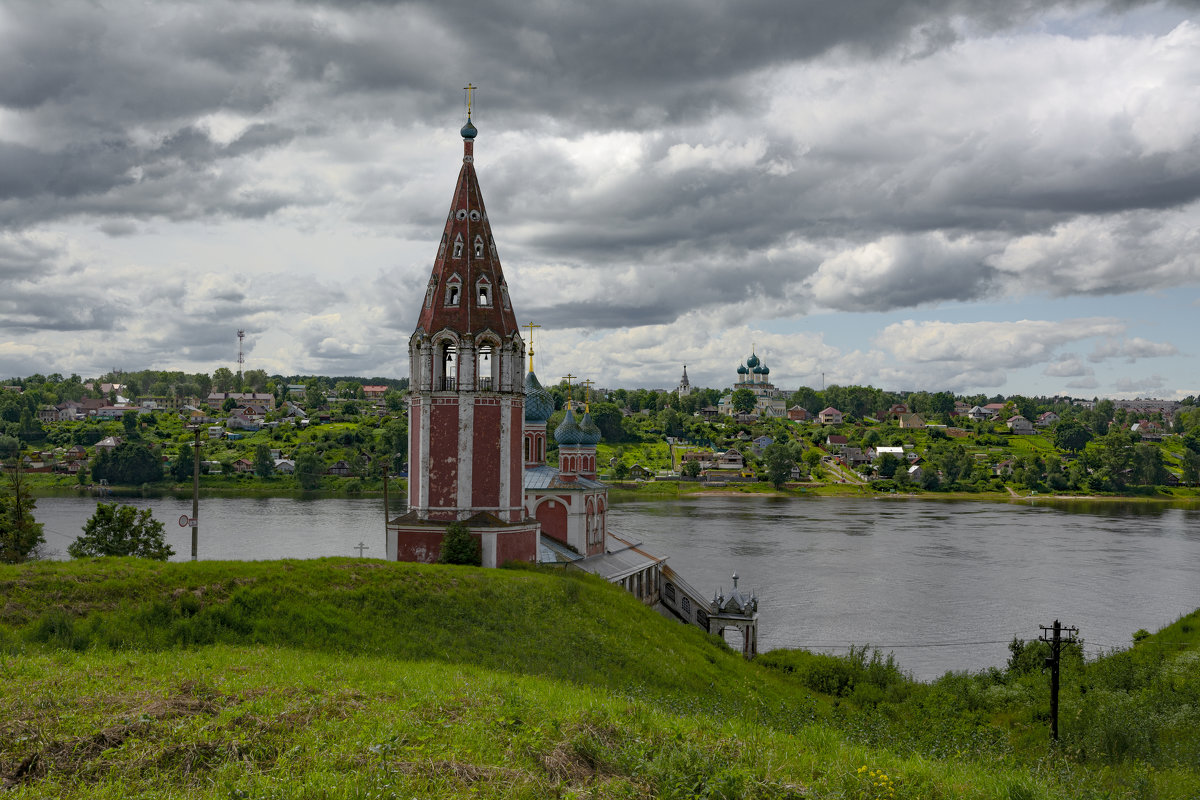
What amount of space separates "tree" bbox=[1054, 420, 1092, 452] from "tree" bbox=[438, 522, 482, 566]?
134 m

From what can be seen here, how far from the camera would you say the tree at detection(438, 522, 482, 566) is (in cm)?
2500

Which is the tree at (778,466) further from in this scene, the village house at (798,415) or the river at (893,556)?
the village house at (798,415)

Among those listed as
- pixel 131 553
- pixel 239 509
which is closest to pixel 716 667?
pixel 131 553

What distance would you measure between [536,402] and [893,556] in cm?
3030

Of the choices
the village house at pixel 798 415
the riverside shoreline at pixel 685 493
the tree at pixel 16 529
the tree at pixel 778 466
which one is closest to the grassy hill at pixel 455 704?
the tree at pixel 16 529

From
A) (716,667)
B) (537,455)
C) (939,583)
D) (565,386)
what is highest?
(565,386)

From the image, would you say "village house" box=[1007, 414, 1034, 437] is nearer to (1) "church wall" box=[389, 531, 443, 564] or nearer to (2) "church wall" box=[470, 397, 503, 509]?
(2) "church wall" box=[470, 397, 503, 509]

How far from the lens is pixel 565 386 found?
41062mm

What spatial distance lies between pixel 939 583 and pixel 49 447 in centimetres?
11352

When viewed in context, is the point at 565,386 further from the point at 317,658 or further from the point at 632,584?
the point at 317,658

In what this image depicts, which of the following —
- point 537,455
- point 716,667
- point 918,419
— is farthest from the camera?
point 918,419

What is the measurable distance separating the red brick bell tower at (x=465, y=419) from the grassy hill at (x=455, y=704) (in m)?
3.95

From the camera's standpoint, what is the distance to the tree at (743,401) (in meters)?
181

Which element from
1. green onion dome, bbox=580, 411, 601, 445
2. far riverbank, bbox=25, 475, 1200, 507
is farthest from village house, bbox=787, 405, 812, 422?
green onion dome, bbox=580, 411, 601, 445
